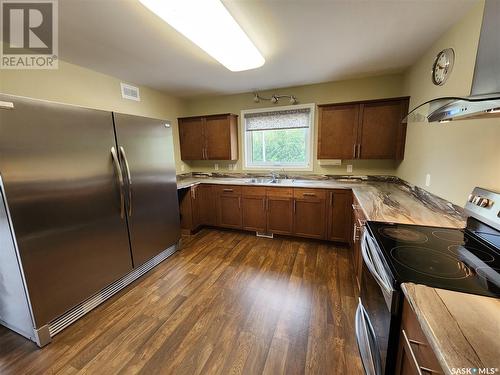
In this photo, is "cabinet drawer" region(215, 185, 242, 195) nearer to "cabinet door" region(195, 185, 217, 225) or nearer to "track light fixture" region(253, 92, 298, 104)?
"cabinet door" region(195, 185, 217, 225)

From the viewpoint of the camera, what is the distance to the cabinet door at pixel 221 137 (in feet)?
11.4

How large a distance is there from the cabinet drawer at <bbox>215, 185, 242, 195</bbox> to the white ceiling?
1.55 m

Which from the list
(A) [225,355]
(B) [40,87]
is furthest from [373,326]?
(B) [40,87]

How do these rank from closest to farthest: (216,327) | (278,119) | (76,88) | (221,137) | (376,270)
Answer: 1. (376,270)
2. (216,327)
3. (76,88)
4. (278,119)
5. (221,137)

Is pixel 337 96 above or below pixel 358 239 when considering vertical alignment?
above

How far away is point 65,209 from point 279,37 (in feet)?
7.42

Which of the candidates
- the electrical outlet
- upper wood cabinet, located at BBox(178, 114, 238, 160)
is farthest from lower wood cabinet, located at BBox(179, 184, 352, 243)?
the electrical outlet

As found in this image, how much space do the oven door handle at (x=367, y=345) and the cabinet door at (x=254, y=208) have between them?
1.90m

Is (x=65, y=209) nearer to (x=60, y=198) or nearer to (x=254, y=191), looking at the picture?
(x=60, y=198)

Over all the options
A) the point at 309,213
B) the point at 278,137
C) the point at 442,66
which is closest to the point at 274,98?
the point at 278,137

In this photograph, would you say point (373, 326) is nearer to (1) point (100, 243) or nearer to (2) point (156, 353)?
(2) point (156, 353)

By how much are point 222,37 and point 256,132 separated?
2.06m

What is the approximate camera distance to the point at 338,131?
2.86m

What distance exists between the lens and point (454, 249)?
1054 millimetres
